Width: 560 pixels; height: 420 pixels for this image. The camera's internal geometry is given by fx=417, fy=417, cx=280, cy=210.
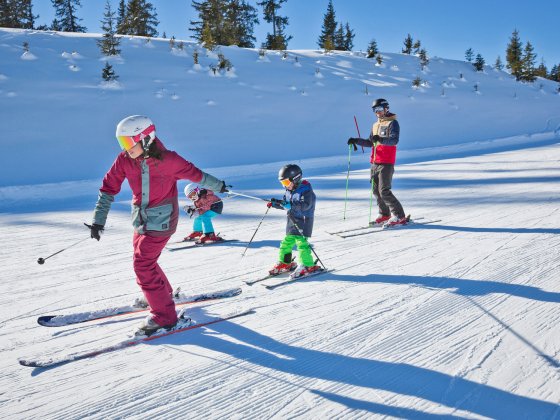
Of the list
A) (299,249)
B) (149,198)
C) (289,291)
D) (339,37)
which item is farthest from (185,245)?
(339,37)

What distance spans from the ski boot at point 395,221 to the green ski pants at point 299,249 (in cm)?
248

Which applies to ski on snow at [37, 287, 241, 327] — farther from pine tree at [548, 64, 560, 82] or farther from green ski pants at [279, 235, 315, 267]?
pine tree at [548, 64, 560, 82]

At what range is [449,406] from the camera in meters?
2.62

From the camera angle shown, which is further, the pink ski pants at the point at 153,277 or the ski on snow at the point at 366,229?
the ski on snow at the point at 366,229

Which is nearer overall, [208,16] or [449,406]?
[449,406]

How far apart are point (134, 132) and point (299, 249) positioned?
2483mm

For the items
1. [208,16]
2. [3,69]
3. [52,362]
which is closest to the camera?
[52,362]

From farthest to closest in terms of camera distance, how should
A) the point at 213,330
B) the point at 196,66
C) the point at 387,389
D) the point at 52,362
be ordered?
the point at 196,66 → the point at 213,330 → the point at 52,362 → the point at 387,389

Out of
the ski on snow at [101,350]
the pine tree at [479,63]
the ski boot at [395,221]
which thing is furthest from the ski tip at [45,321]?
the pine tree at [479,63]

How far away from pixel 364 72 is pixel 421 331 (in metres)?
24.1

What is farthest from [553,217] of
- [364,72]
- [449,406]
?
[364,72]

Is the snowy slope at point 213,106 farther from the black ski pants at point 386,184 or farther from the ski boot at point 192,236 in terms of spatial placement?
the black ski pants at point 386,184

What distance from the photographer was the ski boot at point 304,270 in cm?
490

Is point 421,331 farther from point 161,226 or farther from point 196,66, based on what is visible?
point 196,66
